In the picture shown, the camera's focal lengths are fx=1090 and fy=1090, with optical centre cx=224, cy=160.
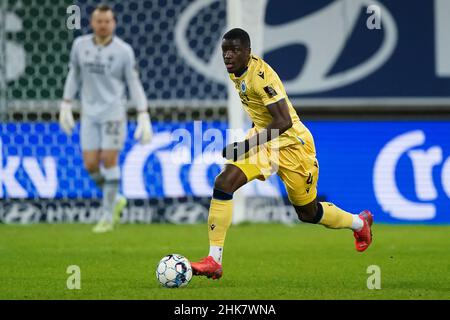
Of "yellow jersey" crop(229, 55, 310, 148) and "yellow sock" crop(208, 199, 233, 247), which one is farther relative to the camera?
"yellow jersey" crop(229, 55, 310, 148)

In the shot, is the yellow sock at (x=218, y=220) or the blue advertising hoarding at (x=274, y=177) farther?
the blue advertising hoarding at (x=274, y=177)

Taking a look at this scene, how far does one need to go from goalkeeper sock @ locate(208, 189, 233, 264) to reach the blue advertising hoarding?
5.89 metres

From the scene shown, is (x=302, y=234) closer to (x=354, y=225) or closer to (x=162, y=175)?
(x=162, y=175)

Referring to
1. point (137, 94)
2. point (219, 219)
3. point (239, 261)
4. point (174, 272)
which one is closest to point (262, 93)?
point (219, 219)

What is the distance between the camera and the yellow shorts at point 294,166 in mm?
8039

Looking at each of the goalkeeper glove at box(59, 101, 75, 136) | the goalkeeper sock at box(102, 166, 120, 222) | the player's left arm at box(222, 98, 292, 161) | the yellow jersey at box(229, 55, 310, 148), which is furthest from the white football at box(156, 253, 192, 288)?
the goalkeeper glove at box(59, 101, 75, 136)

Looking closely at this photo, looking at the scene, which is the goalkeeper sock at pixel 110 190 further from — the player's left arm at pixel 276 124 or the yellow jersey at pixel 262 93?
the player's left arm at pixel 276 124

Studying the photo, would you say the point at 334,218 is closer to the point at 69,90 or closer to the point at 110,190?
the point at 110,190

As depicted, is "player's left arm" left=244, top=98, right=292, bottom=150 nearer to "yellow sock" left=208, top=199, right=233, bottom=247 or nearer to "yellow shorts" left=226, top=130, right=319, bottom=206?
"yellow shorts" left=226, top=130, right=319, bottom=206

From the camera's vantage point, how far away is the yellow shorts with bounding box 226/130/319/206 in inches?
316

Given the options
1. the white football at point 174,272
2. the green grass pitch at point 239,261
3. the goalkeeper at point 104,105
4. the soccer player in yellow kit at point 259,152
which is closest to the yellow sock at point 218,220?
the soccer player in yellow kit at point 259,152

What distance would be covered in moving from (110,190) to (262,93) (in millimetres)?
5015

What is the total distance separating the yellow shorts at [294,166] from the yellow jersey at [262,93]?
64 millimetres

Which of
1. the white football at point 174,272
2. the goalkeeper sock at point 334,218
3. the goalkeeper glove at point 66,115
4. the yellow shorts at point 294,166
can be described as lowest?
the white football at point 174,272
